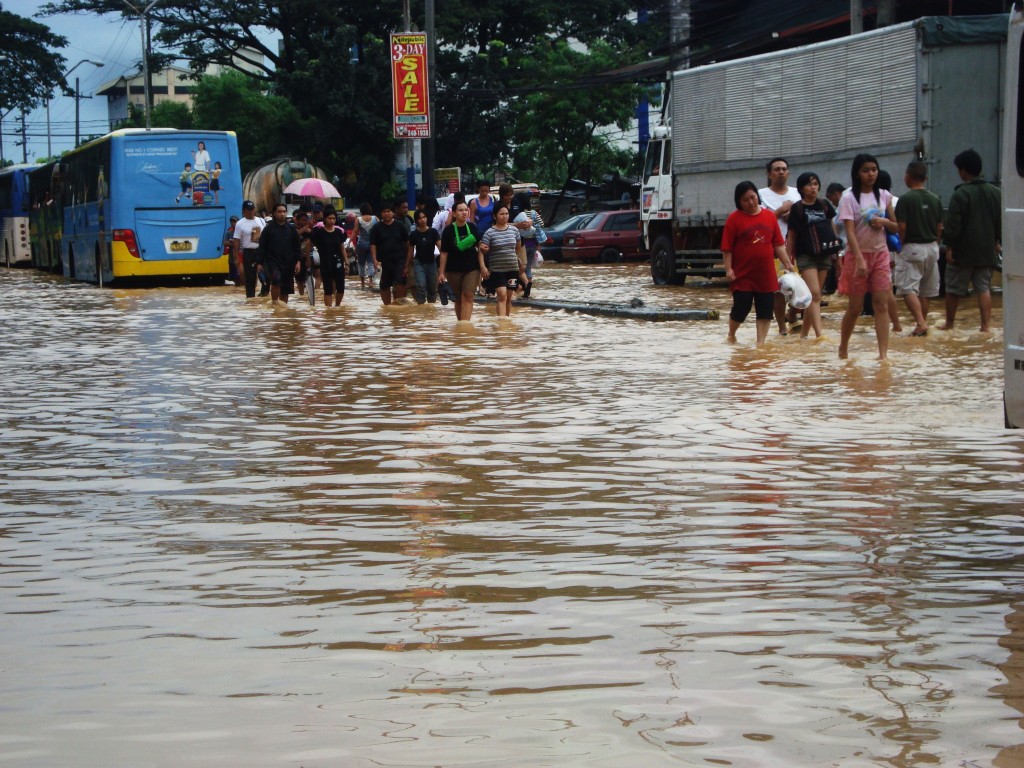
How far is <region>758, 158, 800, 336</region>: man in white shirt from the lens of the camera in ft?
51.3

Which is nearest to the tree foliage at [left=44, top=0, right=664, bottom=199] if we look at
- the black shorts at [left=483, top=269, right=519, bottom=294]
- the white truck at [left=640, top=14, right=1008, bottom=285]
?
the white truck at [left=640, top=14, right=1008, bottom=285]

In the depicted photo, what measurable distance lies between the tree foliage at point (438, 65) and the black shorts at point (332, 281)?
98.0ft

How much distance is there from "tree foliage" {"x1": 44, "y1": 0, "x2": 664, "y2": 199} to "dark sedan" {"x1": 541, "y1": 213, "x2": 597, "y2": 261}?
29.0ft

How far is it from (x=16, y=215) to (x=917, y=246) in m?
39.5

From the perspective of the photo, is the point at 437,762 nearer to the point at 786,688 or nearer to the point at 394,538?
the point at 786,688

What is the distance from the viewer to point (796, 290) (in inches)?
599

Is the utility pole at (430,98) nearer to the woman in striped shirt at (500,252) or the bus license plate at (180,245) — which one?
the bus license plate at (180,245)

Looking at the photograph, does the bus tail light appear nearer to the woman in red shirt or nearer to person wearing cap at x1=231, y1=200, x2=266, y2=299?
person wearing cap at x1=231, y1=200, x2=266, y2=299

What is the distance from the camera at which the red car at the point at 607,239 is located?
42.9 metres

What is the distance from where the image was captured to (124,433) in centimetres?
995

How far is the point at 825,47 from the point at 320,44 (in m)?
34.8

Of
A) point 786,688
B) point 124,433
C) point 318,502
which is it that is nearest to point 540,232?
point 124,433

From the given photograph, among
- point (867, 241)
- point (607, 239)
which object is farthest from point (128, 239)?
point (867, 241)

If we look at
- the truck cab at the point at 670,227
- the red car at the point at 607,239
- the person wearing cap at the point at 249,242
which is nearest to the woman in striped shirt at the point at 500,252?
the person wearing cap at the point at 249,242
